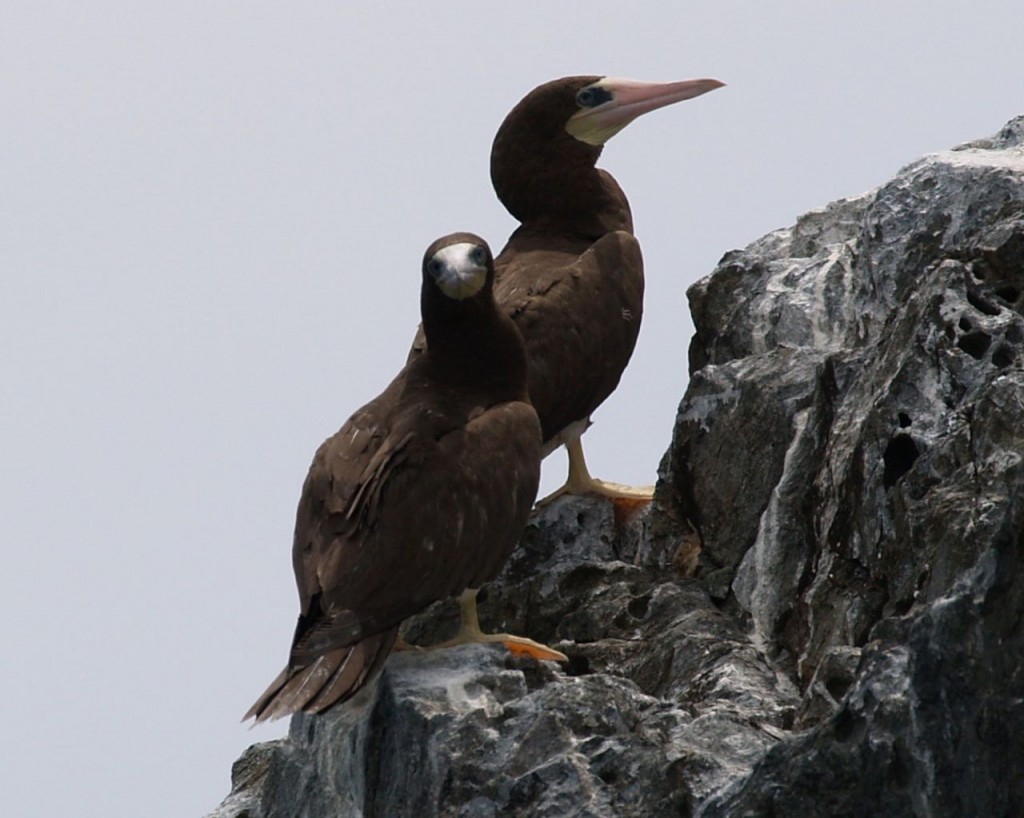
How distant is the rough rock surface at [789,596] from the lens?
23.2 ft

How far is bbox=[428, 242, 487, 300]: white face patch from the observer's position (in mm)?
10250

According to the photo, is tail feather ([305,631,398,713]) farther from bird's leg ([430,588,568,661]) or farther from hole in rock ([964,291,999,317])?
hole in rock ([964,291,999,317])

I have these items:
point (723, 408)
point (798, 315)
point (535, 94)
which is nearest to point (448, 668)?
point (723, 408)

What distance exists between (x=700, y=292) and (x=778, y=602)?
277 centimetres

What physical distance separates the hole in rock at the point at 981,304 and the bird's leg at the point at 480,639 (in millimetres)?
2309

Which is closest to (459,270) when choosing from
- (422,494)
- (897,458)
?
(422,494)

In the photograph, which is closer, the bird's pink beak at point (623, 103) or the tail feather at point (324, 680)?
the tail feather at point (324, 680)

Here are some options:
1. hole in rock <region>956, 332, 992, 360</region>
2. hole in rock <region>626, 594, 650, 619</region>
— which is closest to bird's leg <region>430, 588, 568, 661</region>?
hole in rock <region>626, 594, 650, 619</region>

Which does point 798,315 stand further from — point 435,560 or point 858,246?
point 435,560

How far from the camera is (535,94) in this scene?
13.1 meters

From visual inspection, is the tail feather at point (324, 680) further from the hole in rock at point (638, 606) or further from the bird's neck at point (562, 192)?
the bird's neck at point (562, 192)

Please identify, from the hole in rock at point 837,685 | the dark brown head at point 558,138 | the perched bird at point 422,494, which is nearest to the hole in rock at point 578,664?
the perched bird at point 422,494

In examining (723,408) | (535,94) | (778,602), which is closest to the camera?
(778,602)

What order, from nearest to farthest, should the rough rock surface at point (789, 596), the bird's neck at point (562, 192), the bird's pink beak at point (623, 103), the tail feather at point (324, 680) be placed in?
the rough rock surface at point (789, 596)
the tail feather at point (324, 680)
the bird's neck at point (562, 192)
the bird's pink beak at point (623, 103)
